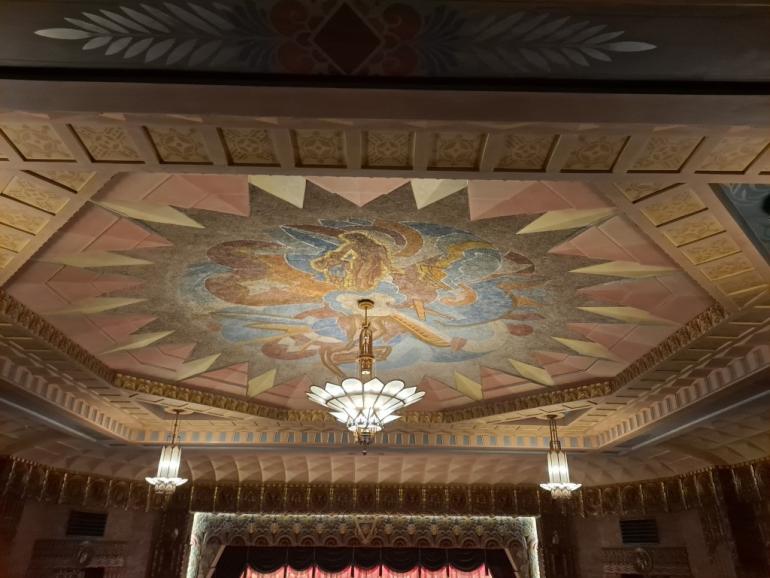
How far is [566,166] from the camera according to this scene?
3645 mm

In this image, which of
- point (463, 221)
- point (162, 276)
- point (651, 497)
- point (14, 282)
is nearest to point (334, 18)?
point (463, 221)

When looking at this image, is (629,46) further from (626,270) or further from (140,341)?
(140,341)

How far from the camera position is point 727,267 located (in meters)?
4.99

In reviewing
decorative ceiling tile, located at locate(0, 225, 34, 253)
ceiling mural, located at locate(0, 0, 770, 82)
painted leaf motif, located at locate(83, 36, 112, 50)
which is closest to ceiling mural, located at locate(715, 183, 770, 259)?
ceiling mural, located at locate(0, 0, 770, 82)

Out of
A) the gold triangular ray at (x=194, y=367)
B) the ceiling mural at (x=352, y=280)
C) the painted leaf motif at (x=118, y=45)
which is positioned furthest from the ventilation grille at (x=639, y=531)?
the painted leaf motif at (x=118, y=45)

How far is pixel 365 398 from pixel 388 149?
369cm

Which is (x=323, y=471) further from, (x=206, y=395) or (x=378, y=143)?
(x=378, y=143)

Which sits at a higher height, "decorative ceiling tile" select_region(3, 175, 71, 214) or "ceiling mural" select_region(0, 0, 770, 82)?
"decorative ceiling tile" select_region(3, 175, 71, 214)

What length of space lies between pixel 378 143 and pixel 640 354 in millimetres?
5591

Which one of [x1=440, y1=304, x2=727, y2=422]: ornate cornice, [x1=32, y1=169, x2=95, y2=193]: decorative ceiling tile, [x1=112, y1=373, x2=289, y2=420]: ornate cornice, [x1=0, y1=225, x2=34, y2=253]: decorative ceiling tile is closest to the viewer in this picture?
[x1=32, y1=169, x2=95, y2=193]: decorative ceiling tile

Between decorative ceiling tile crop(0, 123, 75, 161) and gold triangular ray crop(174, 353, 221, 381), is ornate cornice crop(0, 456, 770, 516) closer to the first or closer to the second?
gold triangular ray crop(174, 353, 221, 381)

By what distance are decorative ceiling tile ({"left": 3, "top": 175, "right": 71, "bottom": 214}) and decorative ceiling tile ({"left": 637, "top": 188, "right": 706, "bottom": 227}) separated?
441 centimetres

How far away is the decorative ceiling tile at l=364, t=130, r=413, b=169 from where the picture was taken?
3.40 meters

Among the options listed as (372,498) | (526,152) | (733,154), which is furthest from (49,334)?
(372,498)
